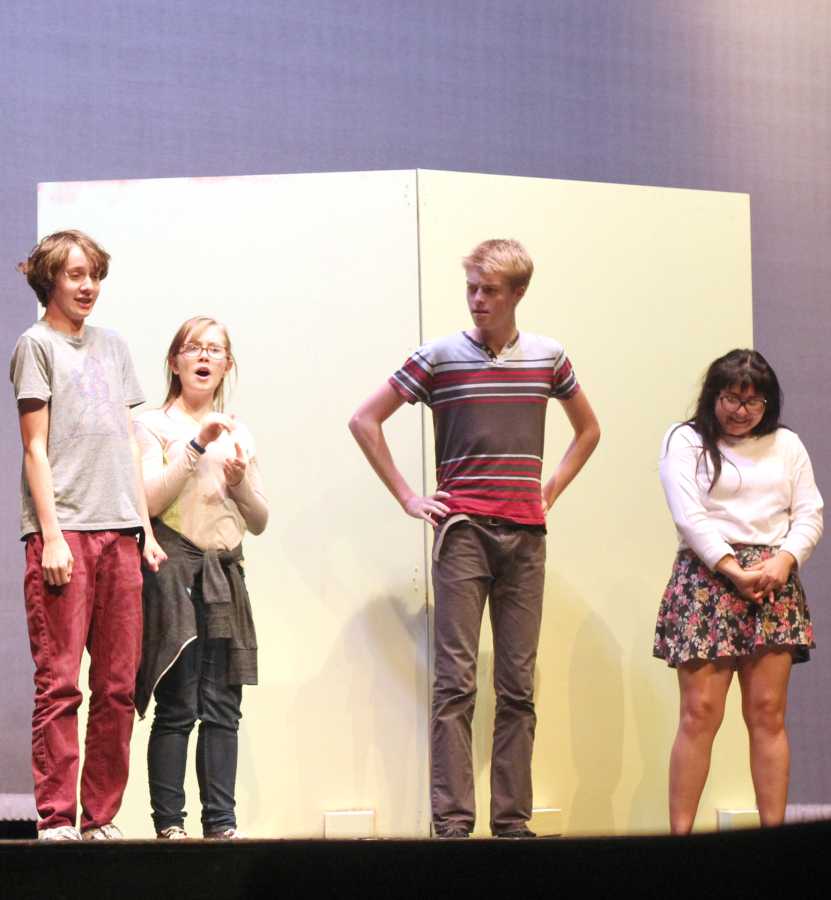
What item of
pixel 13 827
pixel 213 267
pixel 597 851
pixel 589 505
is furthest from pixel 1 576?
pixel 597 851

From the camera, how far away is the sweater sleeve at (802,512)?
3.22m

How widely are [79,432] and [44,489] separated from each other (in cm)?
16

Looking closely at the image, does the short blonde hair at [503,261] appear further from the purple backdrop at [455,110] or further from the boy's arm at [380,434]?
the purple backdrop at [455,110]

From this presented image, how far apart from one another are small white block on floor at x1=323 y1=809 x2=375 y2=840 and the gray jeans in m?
0.43

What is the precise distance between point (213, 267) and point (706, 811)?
77.0 inches

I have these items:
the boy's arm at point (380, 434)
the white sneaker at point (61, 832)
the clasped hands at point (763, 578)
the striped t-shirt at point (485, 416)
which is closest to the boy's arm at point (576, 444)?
the striped t-shirt at point (485, 416)

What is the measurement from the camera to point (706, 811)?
11.9ft

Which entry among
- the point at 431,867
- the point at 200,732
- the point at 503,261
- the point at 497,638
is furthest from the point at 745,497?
the point at 431,867

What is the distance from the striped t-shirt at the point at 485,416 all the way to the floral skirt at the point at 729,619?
41 cm

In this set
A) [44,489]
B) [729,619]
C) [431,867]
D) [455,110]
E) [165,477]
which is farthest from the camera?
[455,110]

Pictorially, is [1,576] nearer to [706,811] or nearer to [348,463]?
[348,463]

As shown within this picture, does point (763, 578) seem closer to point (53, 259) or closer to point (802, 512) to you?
point (802, 512)

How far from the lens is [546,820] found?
11.5 ft

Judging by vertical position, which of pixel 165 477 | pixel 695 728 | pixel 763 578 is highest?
pixel 165 477
